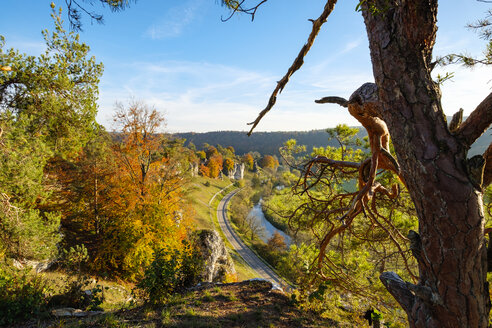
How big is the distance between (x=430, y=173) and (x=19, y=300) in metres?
7.39

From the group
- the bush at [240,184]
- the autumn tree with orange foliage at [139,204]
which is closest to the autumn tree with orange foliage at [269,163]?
the bush at [240,184]

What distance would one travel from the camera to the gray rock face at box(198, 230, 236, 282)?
13.4 metres

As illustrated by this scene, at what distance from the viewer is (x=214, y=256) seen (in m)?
14.0

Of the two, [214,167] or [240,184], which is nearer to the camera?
[214,167]

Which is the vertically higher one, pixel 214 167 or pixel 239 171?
pixel 214 167

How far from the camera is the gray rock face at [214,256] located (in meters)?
13.4

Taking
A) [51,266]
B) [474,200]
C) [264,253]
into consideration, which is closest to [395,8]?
[474,200]

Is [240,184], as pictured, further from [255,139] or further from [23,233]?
[255,139]

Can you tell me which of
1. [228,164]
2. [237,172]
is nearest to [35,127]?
[228,164]

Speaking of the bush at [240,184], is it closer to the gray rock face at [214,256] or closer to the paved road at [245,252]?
the paved road at [245,252]

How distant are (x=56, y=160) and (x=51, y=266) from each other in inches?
232

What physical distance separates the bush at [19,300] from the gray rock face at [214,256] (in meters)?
8.65

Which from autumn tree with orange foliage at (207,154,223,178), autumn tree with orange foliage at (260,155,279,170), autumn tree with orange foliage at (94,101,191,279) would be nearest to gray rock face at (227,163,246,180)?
autumn tree with orange foliage at (260,155,279,170)

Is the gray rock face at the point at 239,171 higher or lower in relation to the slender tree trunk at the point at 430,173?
lower
